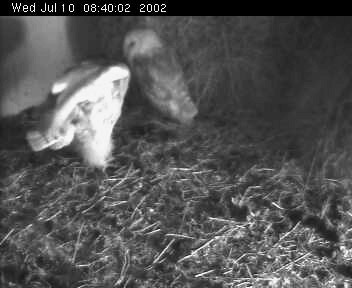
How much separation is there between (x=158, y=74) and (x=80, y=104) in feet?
1.43

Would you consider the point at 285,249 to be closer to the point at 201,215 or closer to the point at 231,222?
the point at 231,222

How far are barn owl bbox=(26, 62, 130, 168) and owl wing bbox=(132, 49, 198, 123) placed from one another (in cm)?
27

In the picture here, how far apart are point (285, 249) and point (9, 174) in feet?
3.37

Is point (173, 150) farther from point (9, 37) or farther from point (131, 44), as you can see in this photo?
point (9, 37)

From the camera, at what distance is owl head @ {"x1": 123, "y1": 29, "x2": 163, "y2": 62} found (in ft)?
5.65

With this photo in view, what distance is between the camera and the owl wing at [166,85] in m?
1.78

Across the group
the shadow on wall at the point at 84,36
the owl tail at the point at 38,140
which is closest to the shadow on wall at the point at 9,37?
the shadow on wall at the point at 84,36

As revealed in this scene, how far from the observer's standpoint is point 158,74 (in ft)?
5.88

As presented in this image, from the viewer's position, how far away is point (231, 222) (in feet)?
4.94

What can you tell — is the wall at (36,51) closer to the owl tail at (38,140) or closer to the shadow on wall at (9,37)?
the shadow on wall at (9,37)

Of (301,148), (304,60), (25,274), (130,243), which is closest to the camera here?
(25,274)

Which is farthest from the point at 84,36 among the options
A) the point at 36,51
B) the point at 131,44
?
the point at 131,44

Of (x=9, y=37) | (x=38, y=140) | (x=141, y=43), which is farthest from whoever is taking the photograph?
(x=9, y=37)
